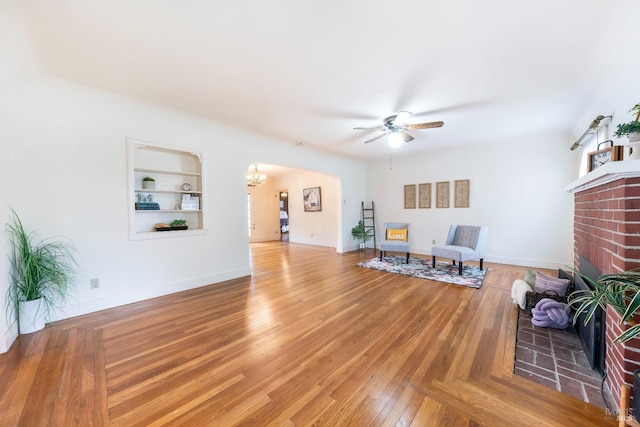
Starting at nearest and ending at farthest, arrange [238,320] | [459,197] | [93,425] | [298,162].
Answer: [93,425]
[238,320]
[298,162]
[459,197]

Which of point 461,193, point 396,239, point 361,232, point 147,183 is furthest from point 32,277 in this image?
point 461,193

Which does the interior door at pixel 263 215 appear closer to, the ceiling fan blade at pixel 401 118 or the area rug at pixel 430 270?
the area rug at pixel 430 270

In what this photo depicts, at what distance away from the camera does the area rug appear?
3.92m

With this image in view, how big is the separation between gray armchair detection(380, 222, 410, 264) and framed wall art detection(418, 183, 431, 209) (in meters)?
1.00

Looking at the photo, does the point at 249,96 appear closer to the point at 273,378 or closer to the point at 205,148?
the point at 205,148

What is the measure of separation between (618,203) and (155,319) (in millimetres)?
3964

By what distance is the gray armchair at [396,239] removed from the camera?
5.14m

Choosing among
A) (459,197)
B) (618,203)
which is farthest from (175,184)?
(459,197)

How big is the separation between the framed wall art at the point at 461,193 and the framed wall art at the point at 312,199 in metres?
3.88

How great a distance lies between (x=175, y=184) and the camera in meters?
3.74

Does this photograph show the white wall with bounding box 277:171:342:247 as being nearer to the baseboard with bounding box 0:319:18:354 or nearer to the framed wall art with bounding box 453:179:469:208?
the framed wall art with bounding box 453:179:469:208

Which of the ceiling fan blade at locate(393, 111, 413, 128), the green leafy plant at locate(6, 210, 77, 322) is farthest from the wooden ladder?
the green leafy plant at locate(6, 210, 77, 322)

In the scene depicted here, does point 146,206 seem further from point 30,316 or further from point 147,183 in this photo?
point 30,316

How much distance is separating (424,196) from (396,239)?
1.51m
